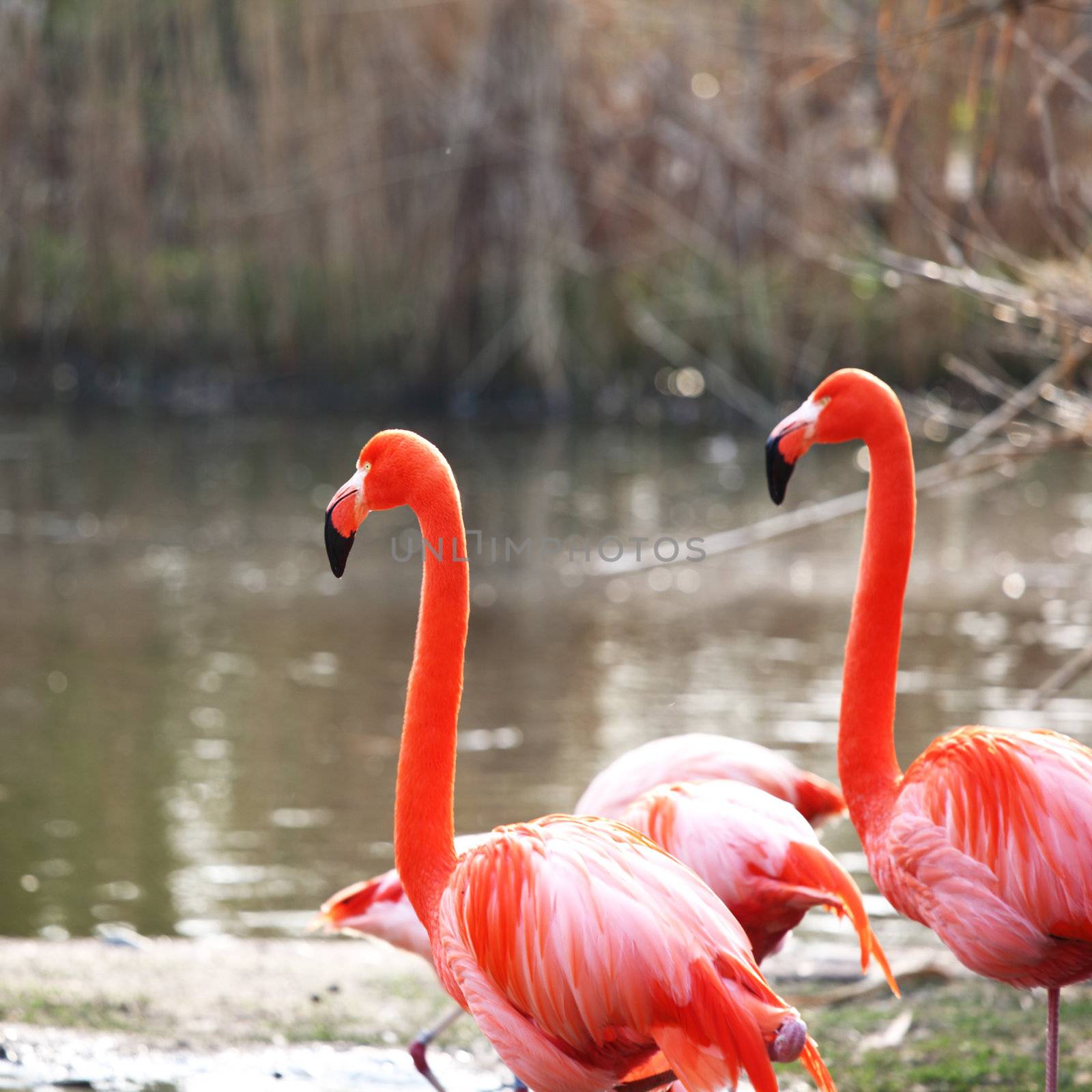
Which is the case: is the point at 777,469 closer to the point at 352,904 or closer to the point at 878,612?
the point at 878,612

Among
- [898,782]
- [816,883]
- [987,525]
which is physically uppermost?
[898,782]

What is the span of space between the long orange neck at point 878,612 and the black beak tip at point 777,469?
26cm

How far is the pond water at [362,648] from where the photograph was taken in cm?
553

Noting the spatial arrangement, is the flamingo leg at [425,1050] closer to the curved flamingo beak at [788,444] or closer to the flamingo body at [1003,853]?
the flamingo body at [1003,853]

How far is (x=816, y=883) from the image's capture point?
3.29 meters

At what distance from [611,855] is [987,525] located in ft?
29.4

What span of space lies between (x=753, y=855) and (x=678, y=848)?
16 cm

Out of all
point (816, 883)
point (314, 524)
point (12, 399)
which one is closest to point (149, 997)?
point (816, 883)

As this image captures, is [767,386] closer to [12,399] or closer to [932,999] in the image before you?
[12,399]

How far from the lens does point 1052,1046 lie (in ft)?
9.69

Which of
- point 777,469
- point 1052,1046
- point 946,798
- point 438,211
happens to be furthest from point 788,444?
point 438,211

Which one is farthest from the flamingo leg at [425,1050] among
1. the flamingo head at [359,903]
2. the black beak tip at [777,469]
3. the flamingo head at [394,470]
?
the black beak tip at [777,469]

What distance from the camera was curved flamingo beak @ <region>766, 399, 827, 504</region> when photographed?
10.1 ft

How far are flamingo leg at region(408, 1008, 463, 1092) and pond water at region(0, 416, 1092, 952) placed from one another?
4.83 feet
